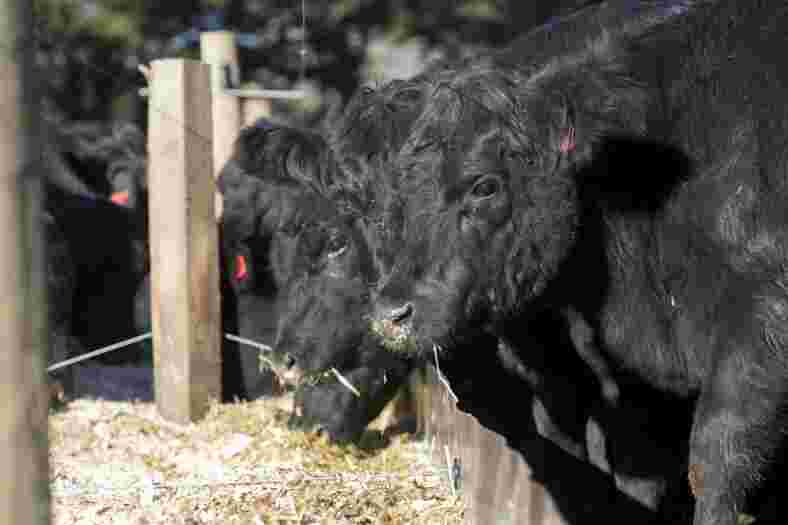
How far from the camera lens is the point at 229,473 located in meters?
5.29

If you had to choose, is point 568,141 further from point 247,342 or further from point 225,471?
point 247,342

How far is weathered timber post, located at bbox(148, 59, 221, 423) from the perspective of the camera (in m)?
6.13

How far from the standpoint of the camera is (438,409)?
5.45 metres

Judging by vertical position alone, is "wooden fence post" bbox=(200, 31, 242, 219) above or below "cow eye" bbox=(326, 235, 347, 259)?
above

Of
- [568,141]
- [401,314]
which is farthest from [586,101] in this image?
[401,314]

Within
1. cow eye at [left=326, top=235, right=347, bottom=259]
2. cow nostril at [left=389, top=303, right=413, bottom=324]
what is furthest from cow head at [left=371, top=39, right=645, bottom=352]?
cow eye at [left=326, top=235, right=347, bottom=259]

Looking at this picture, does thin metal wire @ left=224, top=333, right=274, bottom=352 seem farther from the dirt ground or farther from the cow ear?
the cow ear

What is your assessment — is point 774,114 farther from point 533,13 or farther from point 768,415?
point 533,13

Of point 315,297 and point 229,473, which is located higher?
point 315,297

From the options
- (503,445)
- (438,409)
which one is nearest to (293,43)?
(438,409)

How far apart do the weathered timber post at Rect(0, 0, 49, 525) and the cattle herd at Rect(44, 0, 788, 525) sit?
1.70 m

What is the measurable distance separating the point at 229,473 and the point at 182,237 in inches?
54.7

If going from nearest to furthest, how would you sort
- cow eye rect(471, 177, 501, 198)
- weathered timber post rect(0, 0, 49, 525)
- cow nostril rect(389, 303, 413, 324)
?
1. weathered timber post rect(0, 0, 49, 525)
2. cow nostril rect(389, 303, 413, 324)
3. cow eye rect(471, 177, 501, 198)

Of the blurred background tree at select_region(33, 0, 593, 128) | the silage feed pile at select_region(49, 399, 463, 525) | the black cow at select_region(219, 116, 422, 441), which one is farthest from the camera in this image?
the blurred background tree at select_region(33, 0, 593, 128)
